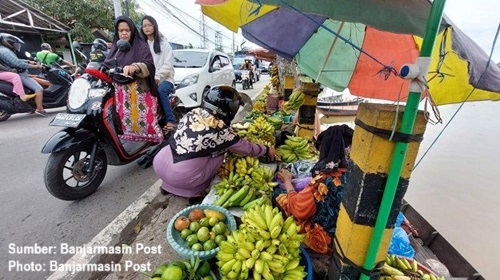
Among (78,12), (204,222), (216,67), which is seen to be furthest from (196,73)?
(78,12)

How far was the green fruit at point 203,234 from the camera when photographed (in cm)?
188

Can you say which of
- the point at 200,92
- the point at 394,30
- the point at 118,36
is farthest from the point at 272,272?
the point at 200,92

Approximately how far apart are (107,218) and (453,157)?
923cm

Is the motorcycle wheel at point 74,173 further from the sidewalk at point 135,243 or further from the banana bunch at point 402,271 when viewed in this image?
the banana bunch at point 402,271

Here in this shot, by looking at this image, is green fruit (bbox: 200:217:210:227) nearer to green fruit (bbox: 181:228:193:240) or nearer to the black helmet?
green fruit (bbox: 181:228:193:240)

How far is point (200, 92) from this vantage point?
706 cm

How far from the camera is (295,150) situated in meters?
3.73

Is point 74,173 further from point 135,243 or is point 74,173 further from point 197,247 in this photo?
point 197,247

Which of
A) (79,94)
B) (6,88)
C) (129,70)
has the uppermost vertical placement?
(129,70)

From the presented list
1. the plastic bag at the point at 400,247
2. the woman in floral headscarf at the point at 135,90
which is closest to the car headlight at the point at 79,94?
the woman in floral headscarf at the point at 135,90

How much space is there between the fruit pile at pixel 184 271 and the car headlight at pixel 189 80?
5.68 meters

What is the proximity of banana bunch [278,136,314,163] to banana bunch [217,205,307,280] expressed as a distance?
6.80 ft

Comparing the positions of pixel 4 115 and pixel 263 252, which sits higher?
pixel 263 252

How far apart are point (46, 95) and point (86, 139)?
15.6 feet
